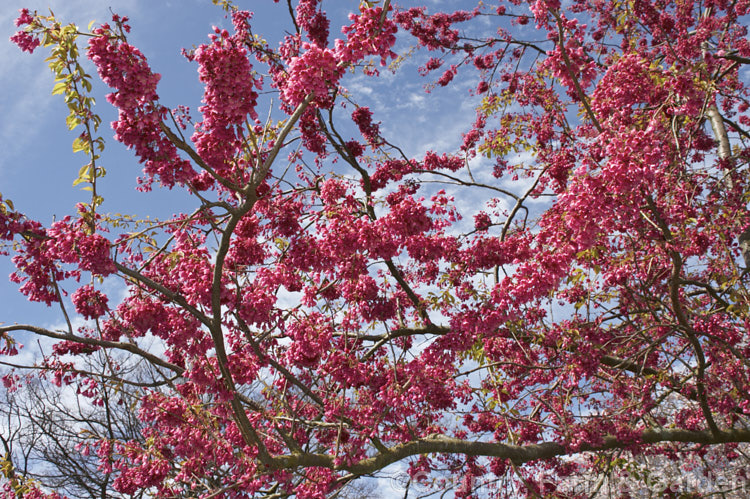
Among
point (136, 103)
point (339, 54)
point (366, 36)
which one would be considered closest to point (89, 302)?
point (136, 103)

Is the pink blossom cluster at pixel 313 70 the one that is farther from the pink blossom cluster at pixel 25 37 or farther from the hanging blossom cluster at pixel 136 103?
the pink blossom cluster at pixel 25 37

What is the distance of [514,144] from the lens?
8.80 m

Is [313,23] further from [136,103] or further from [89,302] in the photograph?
[89,302]

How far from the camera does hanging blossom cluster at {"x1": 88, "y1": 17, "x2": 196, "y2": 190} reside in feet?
11.5

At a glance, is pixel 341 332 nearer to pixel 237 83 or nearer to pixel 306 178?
pixel 306 178

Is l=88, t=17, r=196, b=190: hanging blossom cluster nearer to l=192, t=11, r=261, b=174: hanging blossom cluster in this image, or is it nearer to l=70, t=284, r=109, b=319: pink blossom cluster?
l=192, t=11, r=261, b=174: hanging blossom cluster

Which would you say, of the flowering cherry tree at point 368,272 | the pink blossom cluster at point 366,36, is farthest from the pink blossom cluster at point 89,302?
the pink blossom cluster at point 366,36

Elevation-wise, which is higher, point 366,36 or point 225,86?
point 366,36

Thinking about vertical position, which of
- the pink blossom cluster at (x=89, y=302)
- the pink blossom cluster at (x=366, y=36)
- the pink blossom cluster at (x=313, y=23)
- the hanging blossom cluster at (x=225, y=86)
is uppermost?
the pink blossom cluster at (x=313, y=23)

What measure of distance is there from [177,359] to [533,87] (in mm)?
6990

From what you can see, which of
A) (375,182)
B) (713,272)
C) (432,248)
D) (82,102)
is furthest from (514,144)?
(82,102)

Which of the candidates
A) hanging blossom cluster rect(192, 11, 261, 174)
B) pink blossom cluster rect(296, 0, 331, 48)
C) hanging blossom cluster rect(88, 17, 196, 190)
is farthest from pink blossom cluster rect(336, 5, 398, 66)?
pink blossom cluster rect(296, 0, 331, 48)

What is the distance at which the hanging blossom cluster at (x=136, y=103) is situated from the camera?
3500 mm

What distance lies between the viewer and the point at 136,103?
11.8 feet
